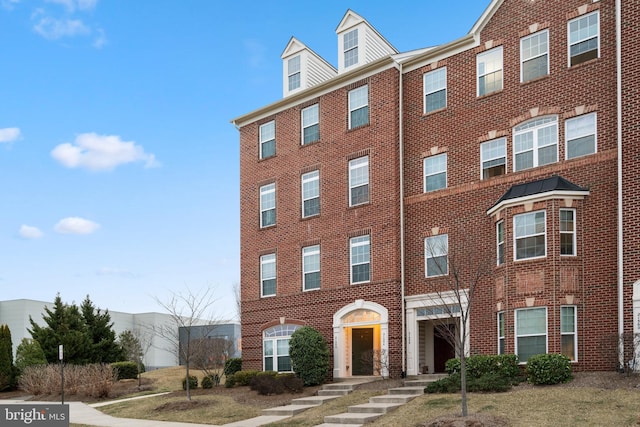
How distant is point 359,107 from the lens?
94.9 feet

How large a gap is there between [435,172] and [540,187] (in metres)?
5.01

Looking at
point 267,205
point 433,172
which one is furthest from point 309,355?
point 433,172

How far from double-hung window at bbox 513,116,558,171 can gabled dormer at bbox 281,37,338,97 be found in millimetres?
10694

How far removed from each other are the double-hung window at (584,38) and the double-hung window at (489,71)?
265 cm

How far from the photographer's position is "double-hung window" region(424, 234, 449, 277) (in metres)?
25.8

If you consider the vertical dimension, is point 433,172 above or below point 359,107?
below

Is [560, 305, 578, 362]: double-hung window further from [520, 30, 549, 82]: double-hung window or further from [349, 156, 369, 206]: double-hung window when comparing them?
[349, 156, 369, 206]: double-hung window

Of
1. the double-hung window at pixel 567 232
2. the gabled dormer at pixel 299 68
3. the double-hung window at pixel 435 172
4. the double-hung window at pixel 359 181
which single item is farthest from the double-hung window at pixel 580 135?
the gabled dormer at pixel 299 68

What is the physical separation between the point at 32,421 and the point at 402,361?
13.5 meters

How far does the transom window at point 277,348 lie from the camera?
3006cm

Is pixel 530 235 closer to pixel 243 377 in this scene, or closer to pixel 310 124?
pixel 310 124

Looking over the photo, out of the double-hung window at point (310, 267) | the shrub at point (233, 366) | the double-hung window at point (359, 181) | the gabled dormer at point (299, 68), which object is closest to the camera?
the double-hung window at point (359, 181)
